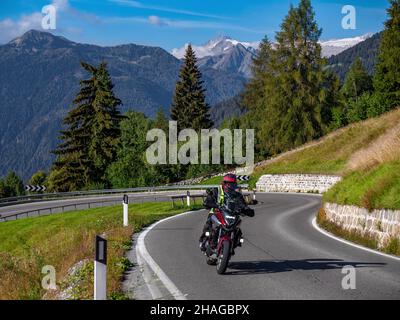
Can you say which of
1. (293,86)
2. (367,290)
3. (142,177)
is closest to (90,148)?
(142,177)

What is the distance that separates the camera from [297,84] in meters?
61.2

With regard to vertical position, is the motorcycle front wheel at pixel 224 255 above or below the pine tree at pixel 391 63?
below

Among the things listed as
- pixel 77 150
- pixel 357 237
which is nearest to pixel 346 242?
pixel 357 237

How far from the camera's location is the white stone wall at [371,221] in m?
12.5

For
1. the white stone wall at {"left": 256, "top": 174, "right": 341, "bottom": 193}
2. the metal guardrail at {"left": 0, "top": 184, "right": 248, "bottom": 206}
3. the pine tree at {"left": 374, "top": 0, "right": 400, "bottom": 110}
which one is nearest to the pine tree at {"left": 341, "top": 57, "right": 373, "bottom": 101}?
the pine tree at {"left": 374, "top": 0, "right": 400, "bottom": 110}

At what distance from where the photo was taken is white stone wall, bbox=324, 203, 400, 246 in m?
12.5

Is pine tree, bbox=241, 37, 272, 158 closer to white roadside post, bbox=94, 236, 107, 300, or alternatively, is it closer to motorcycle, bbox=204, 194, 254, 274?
motorcycle, bbox=204, 194, 254, 274

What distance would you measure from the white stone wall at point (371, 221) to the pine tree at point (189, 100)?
200 ft

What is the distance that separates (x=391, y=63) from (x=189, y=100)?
33.0 meters

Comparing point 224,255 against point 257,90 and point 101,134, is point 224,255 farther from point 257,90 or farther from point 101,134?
point 257,90

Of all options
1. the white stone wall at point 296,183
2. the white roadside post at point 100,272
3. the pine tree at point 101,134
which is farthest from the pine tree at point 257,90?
the white roadside post at point 100,272

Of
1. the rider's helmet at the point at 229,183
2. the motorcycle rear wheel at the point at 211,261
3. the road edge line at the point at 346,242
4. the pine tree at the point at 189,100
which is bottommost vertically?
the road edge line at the point at 346,242

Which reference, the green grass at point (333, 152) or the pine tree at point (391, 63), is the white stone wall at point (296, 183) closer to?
the green grass at point (333, 152)

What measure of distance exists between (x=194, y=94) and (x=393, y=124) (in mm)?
40776
